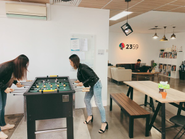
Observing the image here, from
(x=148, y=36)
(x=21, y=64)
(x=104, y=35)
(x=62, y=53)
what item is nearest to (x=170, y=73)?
(x=148, y=36)

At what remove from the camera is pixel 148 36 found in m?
10.3

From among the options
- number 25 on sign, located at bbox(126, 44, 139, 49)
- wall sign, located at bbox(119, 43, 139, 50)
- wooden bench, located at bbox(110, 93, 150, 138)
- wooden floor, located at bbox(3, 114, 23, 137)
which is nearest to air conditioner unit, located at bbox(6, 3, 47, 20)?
wooden floor, located at bbox(3, 114, 23, 137)

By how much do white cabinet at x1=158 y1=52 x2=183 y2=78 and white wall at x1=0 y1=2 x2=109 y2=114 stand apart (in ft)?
22.5

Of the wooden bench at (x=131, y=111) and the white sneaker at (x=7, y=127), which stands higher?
the wooden bench at (x=131, y=111)

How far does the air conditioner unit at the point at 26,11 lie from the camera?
3188mm

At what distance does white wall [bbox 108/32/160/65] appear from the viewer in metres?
9.62

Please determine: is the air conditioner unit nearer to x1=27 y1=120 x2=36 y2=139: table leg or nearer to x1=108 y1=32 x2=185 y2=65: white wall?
x1=27 y1=120 x2=36 y2=139: table leg

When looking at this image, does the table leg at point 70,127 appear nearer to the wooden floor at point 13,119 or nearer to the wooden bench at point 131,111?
the wooden bench at point 131,111

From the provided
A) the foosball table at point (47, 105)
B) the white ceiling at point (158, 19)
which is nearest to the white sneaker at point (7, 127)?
the foosball table at point (47, 105)

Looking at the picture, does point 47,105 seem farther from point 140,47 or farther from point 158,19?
point 140,47

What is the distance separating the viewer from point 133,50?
10.0 metres

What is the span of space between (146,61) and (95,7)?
25.3ft

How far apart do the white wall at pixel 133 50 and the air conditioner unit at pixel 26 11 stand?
6.58 m

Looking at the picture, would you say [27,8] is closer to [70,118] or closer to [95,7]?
[95,7]
